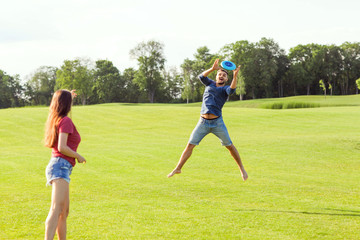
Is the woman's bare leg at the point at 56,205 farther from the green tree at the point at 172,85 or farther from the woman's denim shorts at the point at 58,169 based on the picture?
the green tree at the point at 172,85

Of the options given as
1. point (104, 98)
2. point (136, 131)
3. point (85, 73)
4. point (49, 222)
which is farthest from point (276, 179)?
point (104, 98)

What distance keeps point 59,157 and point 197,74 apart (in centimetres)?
9900

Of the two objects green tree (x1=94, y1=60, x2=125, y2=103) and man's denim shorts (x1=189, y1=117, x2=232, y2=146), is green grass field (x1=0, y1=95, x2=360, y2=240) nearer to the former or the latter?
man's denim shorts (x1=189, y1=117, x2=232, y2=146)

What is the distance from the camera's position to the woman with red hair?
4.79 metres

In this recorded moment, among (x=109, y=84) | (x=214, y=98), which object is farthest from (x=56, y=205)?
(x=109, y=84)

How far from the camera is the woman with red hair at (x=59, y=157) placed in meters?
4.79

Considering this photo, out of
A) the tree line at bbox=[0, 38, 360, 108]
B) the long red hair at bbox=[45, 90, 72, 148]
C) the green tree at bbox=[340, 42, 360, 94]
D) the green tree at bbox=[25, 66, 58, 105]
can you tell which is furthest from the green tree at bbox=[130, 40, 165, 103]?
the long red hair at bbox=[45, 90, 72, 148]

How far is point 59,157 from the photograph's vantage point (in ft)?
16.1

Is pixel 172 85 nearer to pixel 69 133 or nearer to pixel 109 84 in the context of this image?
pixel 109 84

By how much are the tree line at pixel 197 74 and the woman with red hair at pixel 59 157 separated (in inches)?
3504

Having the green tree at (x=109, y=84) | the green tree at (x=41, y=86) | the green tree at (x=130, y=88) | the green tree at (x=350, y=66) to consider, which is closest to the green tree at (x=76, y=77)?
the green tree at (x=109, y=84)

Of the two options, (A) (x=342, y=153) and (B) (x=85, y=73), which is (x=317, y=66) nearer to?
(B) (x=85, y=73)

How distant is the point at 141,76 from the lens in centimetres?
9794

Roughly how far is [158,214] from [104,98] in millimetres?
97796
